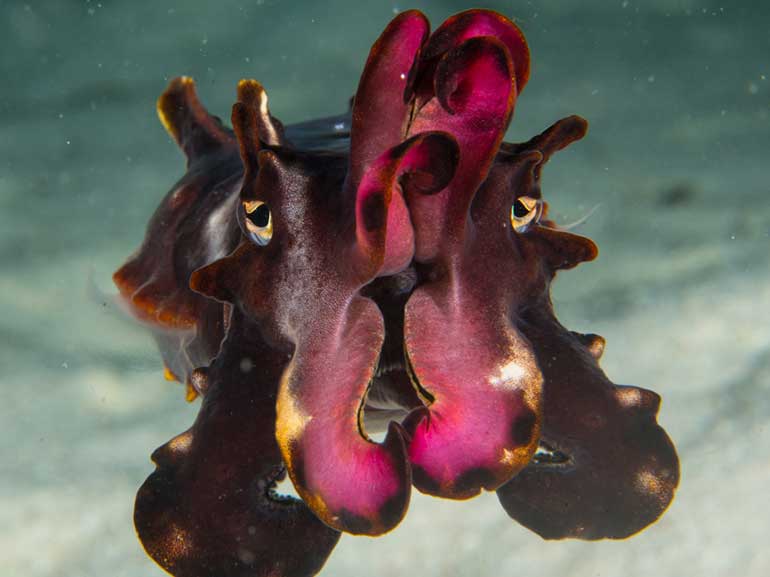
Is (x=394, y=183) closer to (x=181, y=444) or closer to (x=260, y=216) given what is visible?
(x=260, y=216)

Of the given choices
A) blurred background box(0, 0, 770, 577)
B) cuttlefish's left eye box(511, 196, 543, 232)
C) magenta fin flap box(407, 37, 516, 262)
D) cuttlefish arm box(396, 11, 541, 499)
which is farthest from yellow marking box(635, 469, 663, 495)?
blurred background box(0, 0, 770, 577)

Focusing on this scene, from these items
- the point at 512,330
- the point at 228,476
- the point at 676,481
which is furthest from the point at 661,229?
the point at 228,476

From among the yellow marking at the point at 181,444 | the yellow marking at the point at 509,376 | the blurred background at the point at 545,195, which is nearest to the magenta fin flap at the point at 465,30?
the yellow marking at the point at 509,376

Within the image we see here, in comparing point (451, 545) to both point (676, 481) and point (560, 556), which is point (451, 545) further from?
point (676, 481)

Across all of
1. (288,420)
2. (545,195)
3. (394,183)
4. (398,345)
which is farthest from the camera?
(545,195)

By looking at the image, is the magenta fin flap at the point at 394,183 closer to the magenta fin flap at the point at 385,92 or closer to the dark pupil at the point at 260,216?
the magenta fin flap at the point at 385,92

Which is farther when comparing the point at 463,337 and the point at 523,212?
the point at 523,212

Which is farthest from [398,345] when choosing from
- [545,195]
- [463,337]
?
[545,195]
